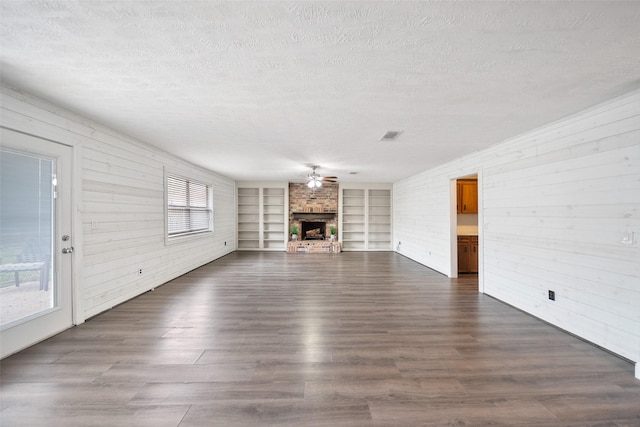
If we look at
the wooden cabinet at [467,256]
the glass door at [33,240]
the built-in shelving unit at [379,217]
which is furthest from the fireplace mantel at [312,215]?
the glass door at [33,240]

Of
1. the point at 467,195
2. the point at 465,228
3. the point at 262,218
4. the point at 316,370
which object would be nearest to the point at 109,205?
the point at 316,370

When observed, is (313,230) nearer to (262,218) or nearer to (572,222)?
(262,218)

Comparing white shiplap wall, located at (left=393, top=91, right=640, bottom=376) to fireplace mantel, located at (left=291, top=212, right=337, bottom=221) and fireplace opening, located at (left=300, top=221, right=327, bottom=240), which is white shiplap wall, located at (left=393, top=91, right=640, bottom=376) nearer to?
fireplace mantel, located at (left=291, top=212, right=337, bottom=221)

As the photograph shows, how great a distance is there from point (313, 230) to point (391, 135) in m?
6.48

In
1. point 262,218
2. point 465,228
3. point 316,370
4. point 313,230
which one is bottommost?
point 316,370

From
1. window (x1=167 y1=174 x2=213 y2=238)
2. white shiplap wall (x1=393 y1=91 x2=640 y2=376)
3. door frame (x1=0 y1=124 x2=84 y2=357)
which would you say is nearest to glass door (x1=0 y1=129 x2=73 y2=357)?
door frame (x1=0 y1=124 x2=84 y2=357)

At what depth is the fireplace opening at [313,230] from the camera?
982 centimetres

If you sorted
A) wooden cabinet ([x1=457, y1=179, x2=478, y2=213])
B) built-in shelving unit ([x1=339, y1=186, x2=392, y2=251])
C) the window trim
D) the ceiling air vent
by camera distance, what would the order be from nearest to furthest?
the ceiling air vent
the window trim
wooden cabinet ([x1=457, y1=179, x2=478, y2=213])
built-in shelving unit ([x1=339, y1=186, x2=392, y2=251])

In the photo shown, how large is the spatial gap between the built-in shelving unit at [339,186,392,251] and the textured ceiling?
6326mm

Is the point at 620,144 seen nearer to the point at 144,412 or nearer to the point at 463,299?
the point at 463,299

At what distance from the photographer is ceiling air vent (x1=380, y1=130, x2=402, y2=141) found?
142 inches

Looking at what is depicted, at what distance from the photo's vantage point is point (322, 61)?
195cm

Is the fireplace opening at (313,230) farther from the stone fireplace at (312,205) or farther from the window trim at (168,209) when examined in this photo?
the window trim at (168,209)

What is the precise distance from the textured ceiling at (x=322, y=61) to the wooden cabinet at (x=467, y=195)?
2835 mm
